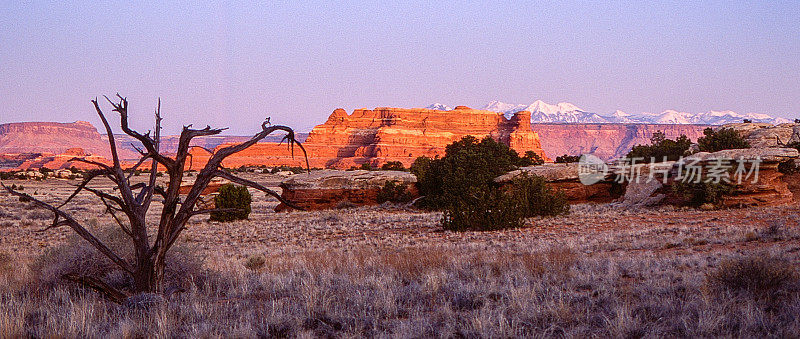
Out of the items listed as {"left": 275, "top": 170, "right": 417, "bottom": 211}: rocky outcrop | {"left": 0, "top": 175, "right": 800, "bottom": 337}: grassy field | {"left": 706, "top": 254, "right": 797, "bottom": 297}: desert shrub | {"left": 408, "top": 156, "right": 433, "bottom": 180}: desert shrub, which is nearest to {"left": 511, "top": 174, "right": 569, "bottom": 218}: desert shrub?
{"left": 0, "top": 175, "right": 800, "bottom": 337}: grassy field

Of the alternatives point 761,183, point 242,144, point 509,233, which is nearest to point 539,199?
point 509,233

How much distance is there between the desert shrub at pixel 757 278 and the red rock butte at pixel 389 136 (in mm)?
121046

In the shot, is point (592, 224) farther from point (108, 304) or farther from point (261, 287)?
point (108, 304)

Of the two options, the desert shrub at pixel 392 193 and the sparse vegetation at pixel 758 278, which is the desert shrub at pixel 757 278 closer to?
the sparse vegetation at pixel 758 278

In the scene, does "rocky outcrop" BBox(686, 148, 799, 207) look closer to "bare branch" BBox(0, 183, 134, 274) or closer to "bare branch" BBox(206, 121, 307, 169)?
"bare branch" BBox(206, 121, 307, 169)

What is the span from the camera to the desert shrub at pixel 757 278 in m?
5.49

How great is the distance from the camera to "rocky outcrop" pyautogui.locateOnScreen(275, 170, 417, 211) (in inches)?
1115

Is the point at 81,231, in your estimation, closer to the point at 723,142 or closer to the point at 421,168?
the point at 421,168

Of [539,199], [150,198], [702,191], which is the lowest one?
[539,199]

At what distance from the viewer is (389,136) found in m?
148

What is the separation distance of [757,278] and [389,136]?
14265 cm

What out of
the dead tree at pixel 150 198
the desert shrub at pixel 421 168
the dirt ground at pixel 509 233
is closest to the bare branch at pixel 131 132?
the dead tree at pixel 150 198

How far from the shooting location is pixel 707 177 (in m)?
19.6

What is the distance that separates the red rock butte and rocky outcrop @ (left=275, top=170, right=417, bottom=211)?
97.4 m
